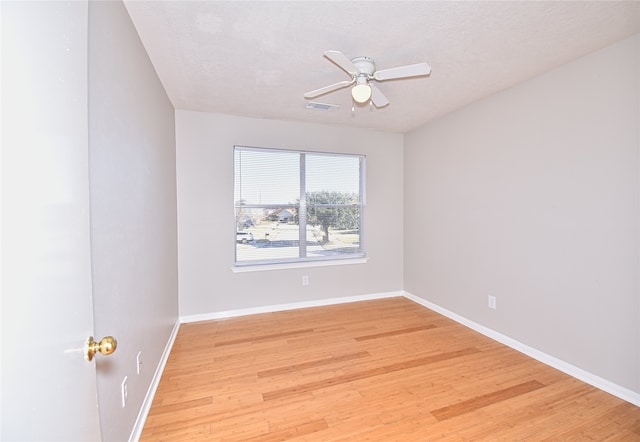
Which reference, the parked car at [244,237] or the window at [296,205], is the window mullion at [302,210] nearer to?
the window at [296,205]

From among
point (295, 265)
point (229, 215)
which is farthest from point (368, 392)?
point (229, 215)

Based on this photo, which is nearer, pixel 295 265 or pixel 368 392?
pixel 368 392

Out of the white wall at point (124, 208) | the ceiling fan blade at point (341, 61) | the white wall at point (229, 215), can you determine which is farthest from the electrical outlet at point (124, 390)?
the ceiling fan blade at point (341, 61)

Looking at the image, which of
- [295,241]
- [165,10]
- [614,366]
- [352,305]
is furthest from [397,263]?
[165,10]

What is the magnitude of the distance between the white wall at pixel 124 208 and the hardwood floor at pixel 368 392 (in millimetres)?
410

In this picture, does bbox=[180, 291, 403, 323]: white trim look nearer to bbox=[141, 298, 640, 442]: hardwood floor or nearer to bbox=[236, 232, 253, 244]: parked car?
bbox=[141, 298, 640, 442]: hardwood floor

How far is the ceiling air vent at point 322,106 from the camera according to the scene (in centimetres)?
321

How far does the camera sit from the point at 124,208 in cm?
165

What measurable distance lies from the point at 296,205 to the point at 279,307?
4.54 ft

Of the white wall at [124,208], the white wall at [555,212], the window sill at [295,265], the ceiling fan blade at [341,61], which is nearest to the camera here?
the white wall at [124,208]

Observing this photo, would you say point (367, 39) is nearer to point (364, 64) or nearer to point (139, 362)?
point (364, 64)

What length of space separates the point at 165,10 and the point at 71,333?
1.87 m

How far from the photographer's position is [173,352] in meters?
2.76

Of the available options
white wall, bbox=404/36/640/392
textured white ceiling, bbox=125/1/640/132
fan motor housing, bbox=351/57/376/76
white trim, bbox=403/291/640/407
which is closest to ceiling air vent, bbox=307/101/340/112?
textured white ceiling, bbox=125/1/640/132
